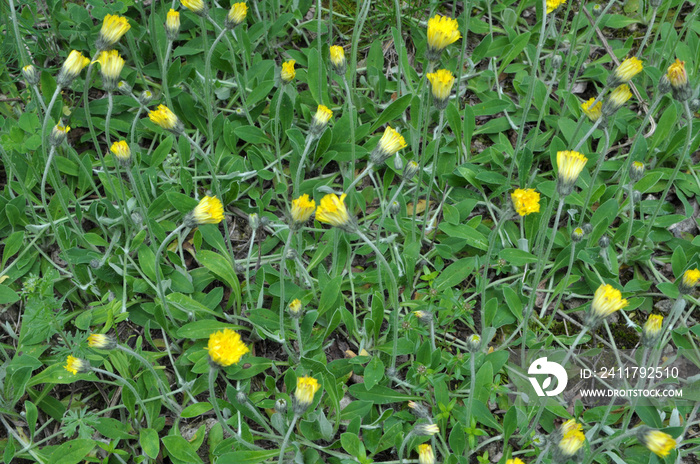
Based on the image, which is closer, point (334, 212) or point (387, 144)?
point (334, 212)

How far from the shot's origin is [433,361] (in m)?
2.25

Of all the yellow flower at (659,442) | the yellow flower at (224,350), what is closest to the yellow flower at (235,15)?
the yellow flower at (224,350)

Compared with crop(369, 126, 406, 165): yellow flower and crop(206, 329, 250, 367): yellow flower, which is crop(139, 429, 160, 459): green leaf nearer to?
crop(206, 329, 250, 367): yellow flower

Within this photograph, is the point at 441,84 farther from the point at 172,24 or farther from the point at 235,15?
the point at 172,24

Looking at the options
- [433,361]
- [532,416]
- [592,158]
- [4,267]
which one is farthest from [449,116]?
[4,267]

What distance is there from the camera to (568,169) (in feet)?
6.15

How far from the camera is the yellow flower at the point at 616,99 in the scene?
2.06m

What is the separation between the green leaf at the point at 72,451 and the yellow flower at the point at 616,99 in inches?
89.3

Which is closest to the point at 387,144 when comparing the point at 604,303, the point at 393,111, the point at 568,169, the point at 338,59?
the point at 338,59

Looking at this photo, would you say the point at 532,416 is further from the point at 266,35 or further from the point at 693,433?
the point at 266,35

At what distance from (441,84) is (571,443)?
1.25 meters

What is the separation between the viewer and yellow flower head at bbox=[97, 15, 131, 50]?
2.10m

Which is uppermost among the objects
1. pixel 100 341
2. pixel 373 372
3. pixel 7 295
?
pixel 100 341

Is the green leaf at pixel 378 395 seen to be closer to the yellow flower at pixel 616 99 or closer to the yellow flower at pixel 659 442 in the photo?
the yellow flower at pixel 659 442
